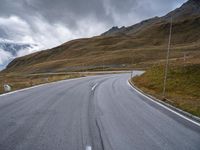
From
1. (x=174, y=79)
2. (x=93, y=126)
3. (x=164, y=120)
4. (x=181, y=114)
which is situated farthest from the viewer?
(x=174, y=79)

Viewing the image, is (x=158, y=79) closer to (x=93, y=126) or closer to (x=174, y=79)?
(x=174, y=79)

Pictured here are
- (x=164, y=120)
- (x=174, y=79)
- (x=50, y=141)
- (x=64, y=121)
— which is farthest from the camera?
(x=174, y=79)

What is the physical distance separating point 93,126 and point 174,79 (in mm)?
17710

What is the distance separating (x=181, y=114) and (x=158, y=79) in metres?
15.8

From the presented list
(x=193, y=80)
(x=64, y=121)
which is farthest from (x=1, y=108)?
(x=193, y=80)

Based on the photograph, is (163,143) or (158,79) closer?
(163,143)

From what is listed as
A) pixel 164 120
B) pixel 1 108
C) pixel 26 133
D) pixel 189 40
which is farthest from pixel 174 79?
pixel 189 40

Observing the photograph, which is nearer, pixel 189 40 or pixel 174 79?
pixel 174 79

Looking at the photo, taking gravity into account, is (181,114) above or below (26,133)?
below

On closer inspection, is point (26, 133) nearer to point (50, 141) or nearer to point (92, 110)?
point (50, 141)

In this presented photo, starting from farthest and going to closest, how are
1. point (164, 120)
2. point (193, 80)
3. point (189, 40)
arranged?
point (189, 40), point (193, 80), point (164, 120)

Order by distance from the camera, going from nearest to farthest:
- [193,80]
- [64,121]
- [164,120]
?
[64,121] < [164,120] < [193,80]

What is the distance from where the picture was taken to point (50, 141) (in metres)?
5.86

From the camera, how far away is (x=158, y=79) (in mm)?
25219
